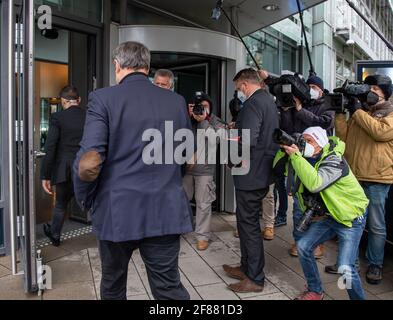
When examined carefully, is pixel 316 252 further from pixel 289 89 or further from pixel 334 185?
pixel 289 89

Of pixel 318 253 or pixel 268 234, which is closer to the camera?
pixel 318 253

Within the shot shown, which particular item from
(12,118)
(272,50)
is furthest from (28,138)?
(272,50)

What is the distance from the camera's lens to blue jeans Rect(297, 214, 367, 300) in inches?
103

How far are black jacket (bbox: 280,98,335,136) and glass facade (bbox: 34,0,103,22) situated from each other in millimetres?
2275

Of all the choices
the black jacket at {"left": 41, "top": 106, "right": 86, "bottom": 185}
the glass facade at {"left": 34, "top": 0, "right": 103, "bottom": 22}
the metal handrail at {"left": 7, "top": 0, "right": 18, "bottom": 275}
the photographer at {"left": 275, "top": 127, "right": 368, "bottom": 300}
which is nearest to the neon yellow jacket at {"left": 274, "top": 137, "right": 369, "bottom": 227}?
the photographer at {"left": 275, "top": 127, "right": 368, "bottom": 300}

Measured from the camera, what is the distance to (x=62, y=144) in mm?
3977

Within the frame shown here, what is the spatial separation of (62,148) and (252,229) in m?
2.07

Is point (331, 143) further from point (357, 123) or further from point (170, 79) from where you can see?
point (170, 79)

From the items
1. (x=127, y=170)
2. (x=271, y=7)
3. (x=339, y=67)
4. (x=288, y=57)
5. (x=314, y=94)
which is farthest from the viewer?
(x=339, y=67)

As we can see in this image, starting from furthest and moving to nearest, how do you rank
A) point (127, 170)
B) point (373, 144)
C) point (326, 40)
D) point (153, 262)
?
1. point (326, 40)
2. point (373, 144)
3. point (153, 262)
4. point (127, 170)

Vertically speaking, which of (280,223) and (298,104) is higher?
(298,104)

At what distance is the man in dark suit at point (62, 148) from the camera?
12.9ft

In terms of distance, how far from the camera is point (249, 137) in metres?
3.06

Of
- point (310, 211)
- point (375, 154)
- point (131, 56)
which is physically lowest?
point (310, 211)
